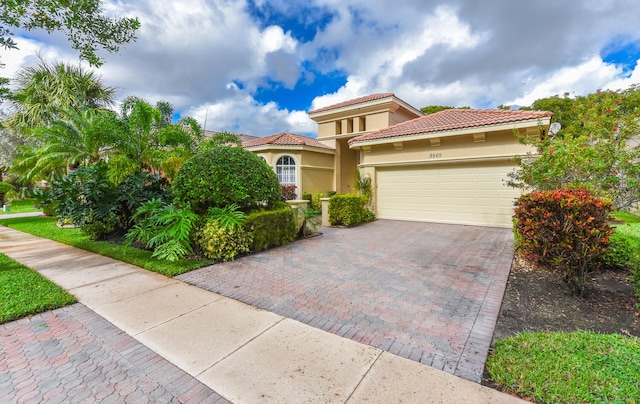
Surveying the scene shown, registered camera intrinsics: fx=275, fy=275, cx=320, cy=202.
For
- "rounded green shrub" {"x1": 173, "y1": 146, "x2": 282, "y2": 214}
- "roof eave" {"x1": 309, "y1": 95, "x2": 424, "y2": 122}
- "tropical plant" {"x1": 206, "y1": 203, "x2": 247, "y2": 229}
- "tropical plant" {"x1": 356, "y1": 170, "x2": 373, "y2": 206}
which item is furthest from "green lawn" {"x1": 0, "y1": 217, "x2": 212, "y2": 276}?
"roof eave" {"x1": 309, "y1": 95, "x2": 424, "y2": 122}

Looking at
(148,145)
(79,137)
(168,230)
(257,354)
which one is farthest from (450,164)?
(79,137)

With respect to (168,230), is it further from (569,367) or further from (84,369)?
(569,367)

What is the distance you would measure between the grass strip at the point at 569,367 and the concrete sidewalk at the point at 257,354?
31 centimetres

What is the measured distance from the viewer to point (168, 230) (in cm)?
638

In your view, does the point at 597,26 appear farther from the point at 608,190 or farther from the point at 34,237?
the point at 34,237

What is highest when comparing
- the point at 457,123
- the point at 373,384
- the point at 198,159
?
the point at 457,123

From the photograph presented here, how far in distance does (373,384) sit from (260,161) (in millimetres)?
6456

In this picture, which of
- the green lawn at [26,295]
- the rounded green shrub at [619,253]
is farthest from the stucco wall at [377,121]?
the green lawn at [26,295]

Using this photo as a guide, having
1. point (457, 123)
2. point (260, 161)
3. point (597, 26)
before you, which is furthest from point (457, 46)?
point (260, 161)

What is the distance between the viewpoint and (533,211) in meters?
4.61

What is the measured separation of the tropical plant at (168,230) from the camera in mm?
5941

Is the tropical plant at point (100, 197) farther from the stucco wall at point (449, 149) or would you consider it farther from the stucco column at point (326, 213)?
the stucco wall at point (449, 149)

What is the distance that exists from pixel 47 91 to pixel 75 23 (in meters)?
13.3

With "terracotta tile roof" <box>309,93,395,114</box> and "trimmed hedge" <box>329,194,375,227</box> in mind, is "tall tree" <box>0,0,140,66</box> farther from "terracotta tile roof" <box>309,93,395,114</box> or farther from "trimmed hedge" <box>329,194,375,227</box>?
"terracotta tile roof" <box>309,93,395,114</box>
